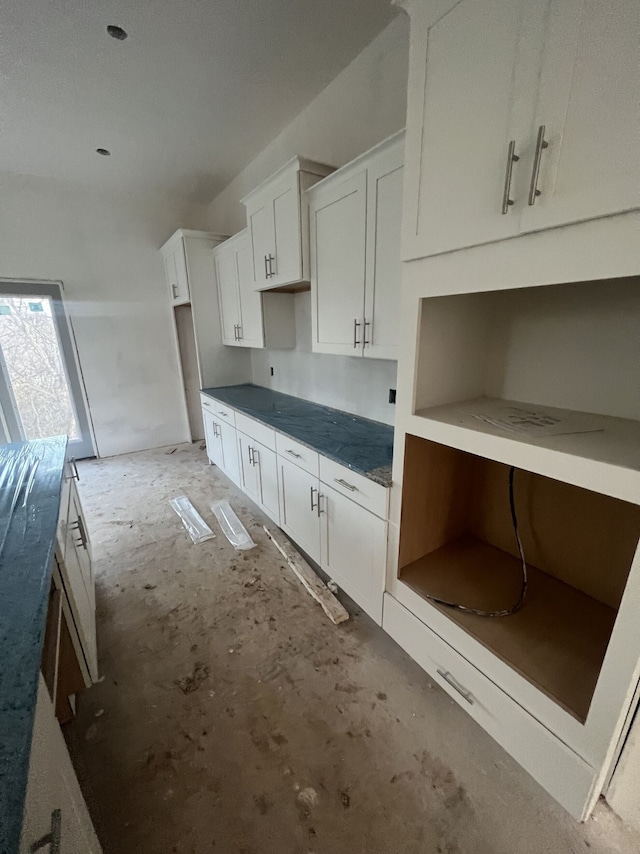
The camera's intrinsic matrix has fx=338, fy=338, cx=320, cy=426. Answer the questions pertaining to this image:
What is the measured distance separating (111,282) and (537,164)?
174 inches

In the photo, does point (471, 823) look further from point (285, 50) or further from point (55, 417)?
A: point (55, 417)

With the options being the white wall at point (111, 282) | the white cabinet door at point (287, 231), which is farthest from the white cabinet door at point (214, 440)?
the white cabinet door at point (287, 231)

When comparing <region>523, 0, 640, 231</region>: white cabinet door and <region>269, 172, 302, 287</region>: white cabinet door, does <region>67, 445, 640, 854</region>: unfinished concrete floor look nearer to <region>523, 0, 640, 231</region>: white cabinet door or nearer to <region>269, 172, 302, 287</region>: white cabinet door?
<region>523, 0, 640, 231</region>: white cabinet door

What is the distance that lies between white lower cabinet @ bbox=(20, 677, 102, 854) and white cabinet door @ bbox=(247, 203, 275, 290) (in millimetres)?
2485

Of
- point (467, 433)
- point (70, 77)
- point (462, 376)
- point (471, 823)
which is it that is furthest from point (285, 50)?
point (471, 823)

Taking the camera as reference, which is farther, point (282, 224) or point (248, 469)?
point (248, 469)

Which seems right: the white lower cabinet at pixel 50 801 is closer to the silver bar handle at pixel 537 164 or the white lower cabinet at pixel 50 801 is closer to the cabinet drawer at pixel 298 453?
the cabinet drawer at pixel 298 453

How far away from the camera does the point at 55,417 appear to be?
13.1 feet

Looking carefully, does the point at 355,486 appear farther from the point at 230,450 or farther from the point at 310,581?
the point at 230,450

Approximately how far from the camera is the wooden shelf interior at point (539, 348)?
1147 millimetres

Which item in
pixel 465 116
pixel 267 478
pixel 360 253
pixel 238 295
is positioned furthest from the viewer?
pixel 238 295

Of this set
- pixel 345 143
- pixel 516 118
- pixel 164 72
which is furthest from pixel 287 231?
pixel 516 118

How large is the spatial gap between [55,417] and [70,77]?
3.21 meters

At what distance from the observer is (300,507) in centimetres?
223
